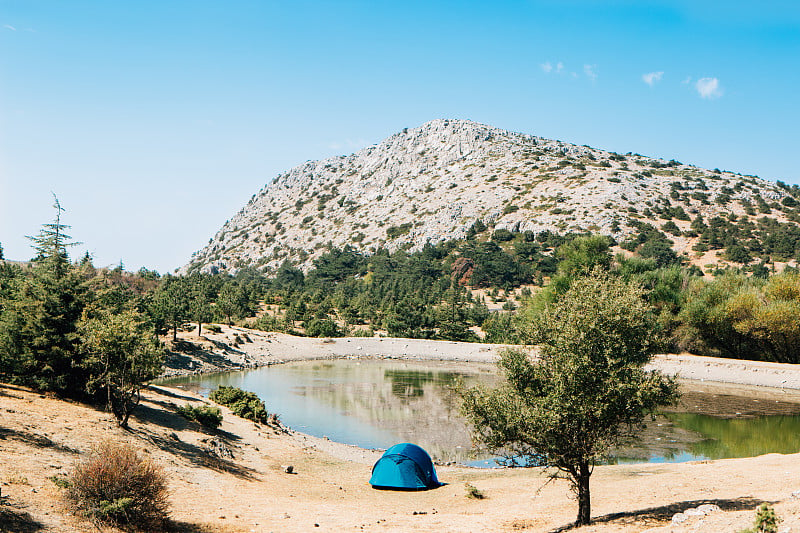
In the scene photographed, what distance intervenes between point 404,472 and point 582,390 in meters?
10.5

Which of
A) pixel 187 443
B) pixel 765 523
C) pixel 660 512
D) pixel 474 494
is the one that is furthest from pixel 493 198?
pixel 765 523

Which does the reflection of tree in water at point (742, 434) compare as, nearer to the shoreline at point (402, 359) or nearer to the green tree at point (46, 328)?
the shoreline at point (402, 359)

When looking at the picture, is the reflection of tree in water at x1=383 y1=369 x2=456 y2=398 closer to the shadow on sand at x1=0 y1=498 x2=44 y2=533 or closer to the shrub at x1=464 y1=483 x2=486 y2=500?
the shrub at x1=464 y1=483 x2=486 y2=500

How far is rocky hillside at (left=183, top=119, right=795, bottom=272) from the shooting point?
12775cm

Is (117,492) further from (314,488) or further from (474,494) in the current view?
(474,494)

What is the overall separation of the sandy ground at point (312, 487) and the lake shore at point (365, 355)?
83.2 feet

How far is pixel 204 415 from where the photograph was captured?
1030 inches

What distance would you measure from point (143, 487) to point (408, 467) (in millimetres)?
11206

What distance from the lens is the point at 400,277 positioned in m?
120

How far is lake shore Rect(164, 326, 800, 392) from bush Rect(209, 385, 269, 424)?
2054cm

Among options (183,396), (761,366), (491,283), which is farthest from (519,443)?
(491,283)

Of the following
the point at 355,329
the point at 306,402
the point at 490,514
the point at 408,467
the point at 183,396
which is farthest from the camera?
the point at 355,329

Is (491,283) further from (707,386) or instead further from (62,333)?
(62,333)

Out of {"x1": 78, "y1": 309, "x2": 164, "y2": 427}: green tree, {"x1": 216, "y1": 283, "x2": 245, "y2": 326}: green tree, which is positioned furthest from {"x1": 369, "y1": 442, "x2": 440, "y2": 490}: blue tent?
{"x1": 216, "y1": 283, "x2": 245, "y2": 326}: green tree
